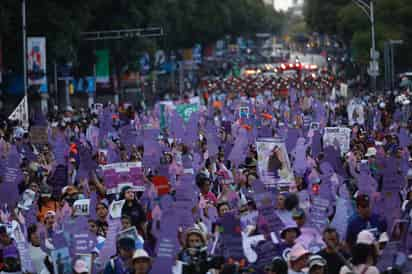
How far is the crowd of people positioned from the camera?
1131 centimetres

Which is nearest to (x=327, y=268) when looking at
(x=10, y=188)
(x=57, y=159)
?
(x=10, y=188)

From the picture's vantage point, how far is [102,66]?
235ft

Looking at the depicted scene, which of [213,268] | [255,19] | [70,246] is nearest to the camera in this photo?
[213,268]

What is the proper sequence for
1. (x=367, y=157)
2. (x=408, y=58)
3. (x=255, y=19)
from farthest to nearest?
(x=255, y=19) < (x=408, y=58) < (x=367, y=157)

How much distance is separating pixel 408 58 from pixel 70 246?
58.0m

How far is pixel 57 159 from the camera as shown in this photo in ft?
76.0

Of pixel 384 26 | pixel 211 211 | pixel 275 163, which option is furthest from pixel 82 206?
pixel 384 26

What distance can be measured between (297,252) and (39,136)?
1837 centimetres

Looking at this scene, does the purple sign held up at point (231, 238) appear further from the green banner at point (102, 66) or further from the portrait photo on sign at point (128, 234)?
the green banner at point (102, 66)

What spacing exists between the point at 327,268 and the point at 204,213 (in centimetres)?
418

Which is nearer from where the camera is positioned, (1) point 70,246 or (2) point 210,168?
(1) point 70,246

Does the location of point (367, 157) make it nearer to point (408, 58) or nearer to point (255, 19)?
point (408, 58)

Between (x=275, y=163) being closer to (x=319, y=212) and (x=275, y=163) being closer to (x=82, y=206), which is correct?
(x=82, y=206)

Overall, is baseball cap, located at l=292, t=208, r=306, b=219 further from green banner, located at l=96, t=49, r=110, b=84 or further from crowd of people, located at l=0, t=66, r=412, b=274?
green banner, located at l=96, t=49, r=110, b=84
